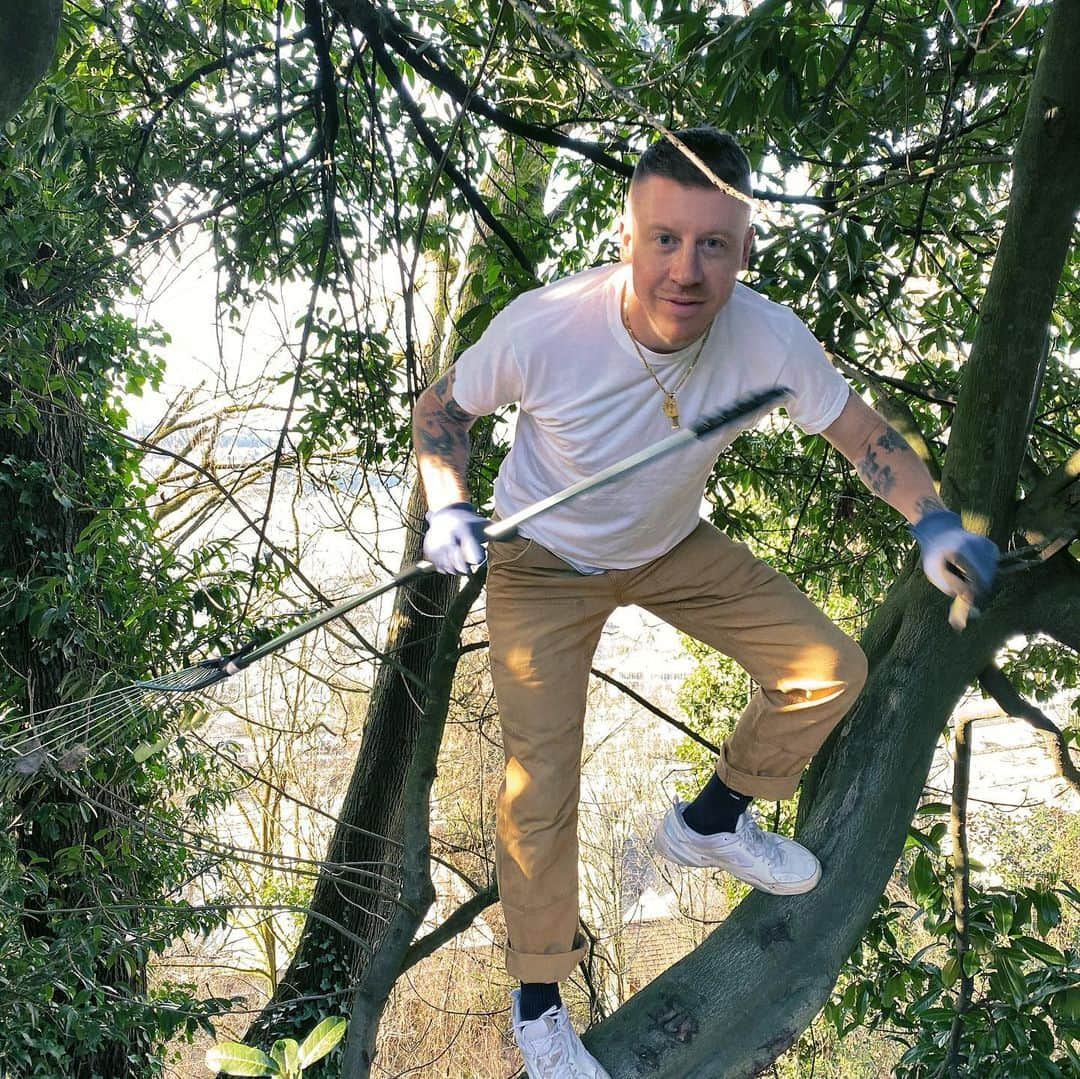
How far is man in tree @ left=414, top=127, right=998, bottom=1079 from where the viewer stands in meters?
1.81

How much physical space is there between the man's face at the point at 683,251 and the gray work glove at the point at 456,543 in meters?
0.42

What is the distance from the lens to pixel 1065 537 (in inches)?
82.9

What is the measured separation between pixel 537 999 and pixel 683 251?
1.23 m

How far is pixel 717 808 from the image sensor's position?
7.21ft

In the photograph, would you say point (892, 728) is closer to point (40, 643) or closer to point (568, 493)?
point (568, 493)

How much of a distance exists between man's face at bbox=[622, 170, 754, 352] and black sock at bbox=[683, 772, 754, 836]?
0.85 m

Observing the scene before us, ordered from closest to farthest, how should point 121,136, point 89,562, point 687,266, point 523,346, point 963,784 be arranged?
point 687,266 < point 523,346 < point 963,784 < point 121,136 < point 89,562

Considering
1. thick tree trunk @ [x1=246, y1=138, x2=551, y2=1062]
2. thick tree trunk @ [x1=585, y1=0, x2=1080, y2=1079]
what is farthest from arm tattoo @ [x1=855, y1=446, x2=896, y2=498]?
thick tree trunk @ [x1=246, y1=138, x2=551, y2=1062]

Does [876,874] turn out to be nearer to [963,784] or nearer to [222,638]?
[963,784]

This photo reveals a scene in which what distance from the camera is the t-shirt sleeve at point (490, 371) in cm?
189

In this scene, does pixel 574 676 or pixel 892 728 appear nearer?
pixel 574 676

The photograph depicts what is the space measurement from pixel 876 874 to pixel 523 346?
1.11m

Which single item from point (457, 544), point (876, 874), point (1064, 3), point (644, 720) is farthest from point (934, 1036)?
point (644, 720)

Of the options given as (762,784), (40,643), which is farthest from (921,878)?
(40,643)
